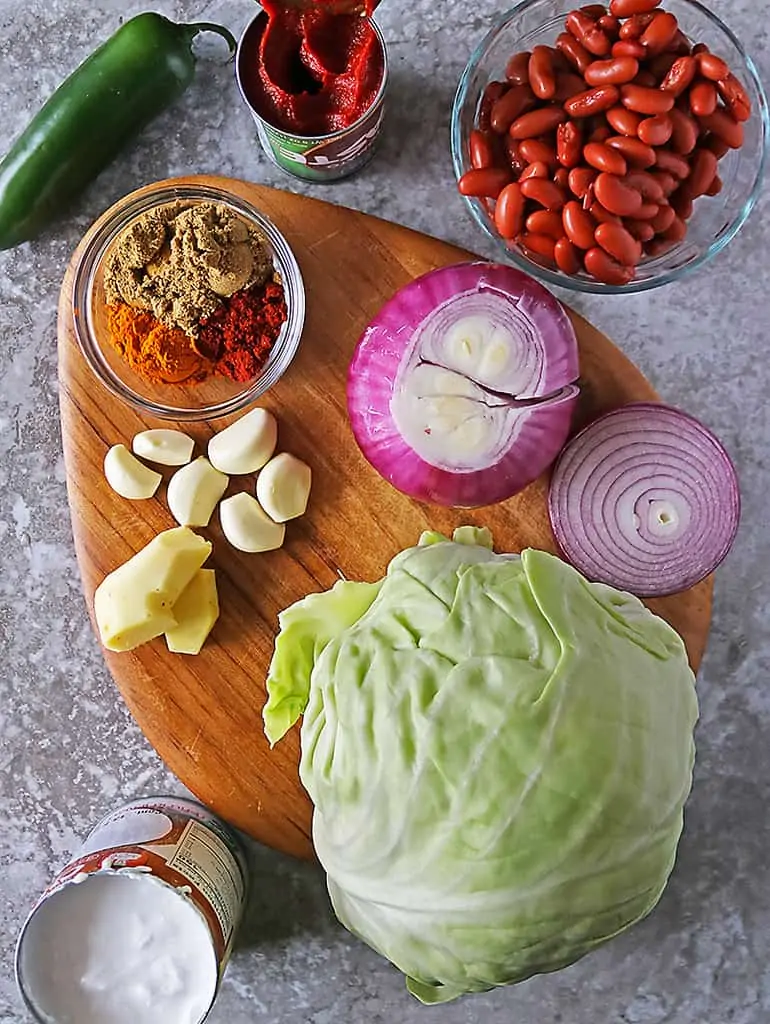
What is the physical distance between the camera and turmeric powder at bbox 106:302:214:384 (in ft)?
4.63

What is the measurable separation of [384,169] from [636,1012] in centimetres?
138

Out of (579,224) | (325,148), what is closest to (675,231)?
(579,224)

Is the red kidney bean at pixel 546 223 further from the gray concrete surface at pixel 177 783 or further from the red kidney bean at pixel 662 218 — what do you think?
the gray concrete surface at pixel 177 783

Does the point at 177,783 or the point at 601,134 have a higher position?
the point at 601,134

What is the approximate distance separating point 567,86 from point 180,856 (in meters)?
1.12

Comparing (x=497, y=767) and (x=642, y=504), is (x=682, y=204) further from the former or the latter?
(x=497, y=767)

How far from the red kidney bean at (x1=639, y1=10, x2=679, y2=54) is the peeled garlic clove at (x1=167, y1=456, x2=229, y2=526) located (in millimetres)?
797

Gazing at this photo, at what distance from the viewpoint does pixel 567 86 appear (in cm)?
135

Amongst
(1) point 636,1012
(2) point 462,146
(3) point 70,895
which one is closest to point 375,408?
(2) point 462,146

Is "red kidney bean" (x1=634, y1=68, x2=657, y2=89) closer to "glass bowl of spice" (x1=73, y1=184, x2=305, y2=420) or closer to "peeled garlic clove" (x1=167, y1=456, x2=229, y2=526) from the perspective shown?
"glass bowl of spice" (x1=73, y1=184, x2=305, y2=420)

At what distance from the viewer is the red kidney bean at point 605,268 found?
1336 millimetres

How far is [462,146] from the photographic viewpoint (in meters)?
1.43

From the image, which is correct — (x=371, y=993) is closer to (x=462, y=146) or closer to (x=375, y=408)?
(x=375, y=408)

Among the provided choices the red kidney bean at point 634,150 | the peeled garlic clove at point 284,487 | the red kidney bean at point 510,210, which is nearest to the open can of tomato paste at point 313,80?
the red kidney bean at point 510,210
